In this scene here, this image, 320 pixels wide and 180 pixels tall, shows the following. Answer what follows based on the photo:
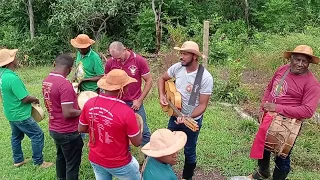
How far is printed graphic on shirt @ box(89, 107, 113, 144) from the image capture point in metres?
3.62

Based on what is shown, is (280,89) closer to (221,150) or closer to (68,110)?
(221,150)

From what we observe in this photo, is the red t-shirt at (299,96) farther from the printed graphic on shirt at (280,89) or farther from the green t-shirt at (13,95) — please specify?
the green t-shirt at (13,95)

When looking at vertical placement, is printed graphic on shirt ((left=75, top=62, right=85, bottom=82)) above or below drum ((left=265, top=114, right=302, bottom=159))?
above

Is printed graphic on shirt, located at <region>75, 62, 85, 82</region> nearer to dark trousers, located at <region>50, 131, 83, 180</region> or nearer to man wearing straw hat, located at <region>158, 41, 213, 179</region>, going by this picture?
dark trousers, located at <region>50, 131, 83, 180</region>

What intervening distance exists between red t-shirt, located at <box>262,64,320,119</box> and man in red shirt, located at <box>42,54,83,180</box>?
238 centimetres

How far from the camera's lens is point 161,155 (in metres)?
3.14

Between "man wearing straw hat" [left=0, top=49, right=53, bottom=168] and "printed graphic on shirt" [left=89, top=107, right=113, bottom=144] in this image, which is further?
"man wearing straw hat" [left=0, top=49, right=53, bottom=168]

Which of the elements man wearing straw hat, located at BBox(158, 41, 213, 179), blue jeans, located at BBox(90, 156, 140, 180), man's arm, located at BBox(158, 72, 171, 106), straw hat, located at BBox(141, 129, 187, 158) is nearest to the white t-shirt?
man wearing straw hat, located at BBox(158, 41, 213, 179)

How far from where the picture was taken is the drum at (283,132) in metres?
4.48

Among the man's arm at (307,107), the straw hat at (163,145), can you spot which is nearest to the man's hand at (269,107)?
the man's arm at (307,107)

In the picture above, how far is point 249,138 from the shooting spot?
6543 mm

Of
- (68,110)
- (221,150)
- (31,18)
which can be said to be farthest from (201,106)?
(31,18)

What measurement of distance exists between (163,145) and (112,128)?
649 millimetres

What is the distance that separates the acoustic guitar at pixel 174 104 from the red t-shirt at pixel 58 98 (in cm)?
115
